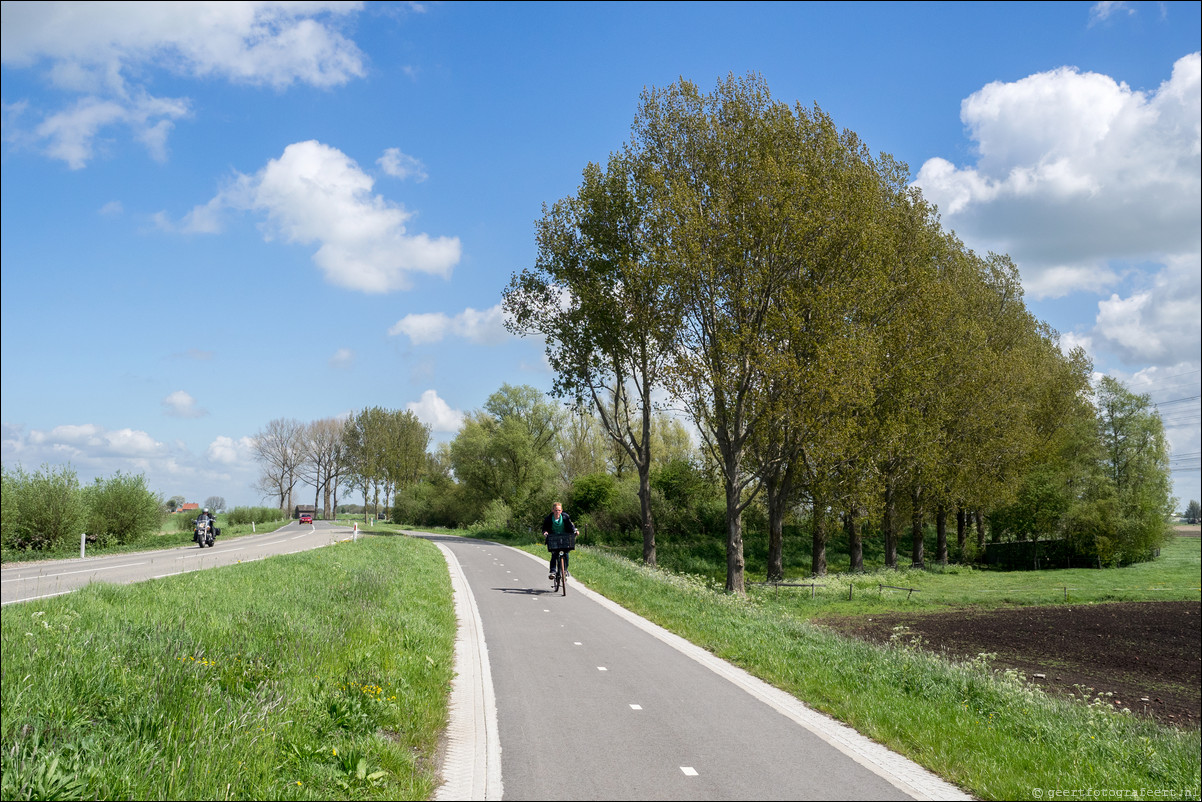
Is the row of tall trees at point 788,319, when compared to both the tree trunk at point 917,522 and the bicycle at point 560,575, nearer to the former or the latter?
the tree trunk at point 917,522

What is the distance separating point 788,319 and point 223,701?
58.9 ft

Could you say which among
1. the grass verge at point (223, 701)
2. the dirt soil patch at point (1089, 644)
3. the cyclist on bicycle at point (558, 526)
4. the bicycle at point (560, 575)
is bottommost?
the dirt soil patch at point (1089, 644)

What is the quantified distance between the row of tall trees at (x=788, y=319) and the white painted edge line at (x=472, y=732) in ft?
43.0

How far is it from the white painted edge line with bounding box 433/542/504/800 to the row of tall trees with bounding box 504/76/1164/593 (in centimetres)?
1312

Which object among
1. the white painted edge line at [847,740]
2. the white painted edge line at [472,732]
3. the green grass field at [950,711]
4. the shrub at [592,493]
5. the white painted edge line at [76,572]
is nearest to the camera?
the white painted edge line at [472,732]

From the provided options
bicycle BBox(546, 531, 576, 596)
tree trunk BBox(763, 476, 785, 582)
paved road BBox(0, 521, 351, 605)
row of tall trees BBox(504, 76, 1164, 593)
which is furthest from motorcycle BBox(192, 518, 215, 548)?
tree trunk BBox(763, 476, 785, 582)

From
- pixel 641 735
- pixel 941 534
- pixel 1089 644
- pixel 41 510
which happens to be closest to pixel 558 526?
pixel 641 735

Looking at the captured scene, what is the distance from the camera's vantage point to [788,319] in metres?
21.4

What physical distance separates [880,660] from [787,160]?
15638 millimetres

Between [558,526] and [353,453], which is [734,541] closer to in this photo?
[558,526]

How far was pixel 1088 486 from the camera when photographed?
49281 millimetres

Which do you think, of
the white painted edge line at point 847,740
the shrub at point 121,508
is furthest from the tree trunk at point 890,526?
the shrub at point 121,508

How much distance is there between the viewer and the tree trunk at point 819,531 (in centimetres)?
2903

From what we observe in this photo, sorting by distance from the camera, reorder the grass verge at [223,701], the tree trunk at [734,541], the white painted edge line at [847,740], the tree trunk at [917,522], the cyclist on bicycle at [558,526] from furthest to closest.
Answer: the tree trunk at [917,522] < the tree trunk at [734,541] < the cyclist on bicycle at [558,526] < the white painted edge line at [847,740] < the grass verge at [223,701]
